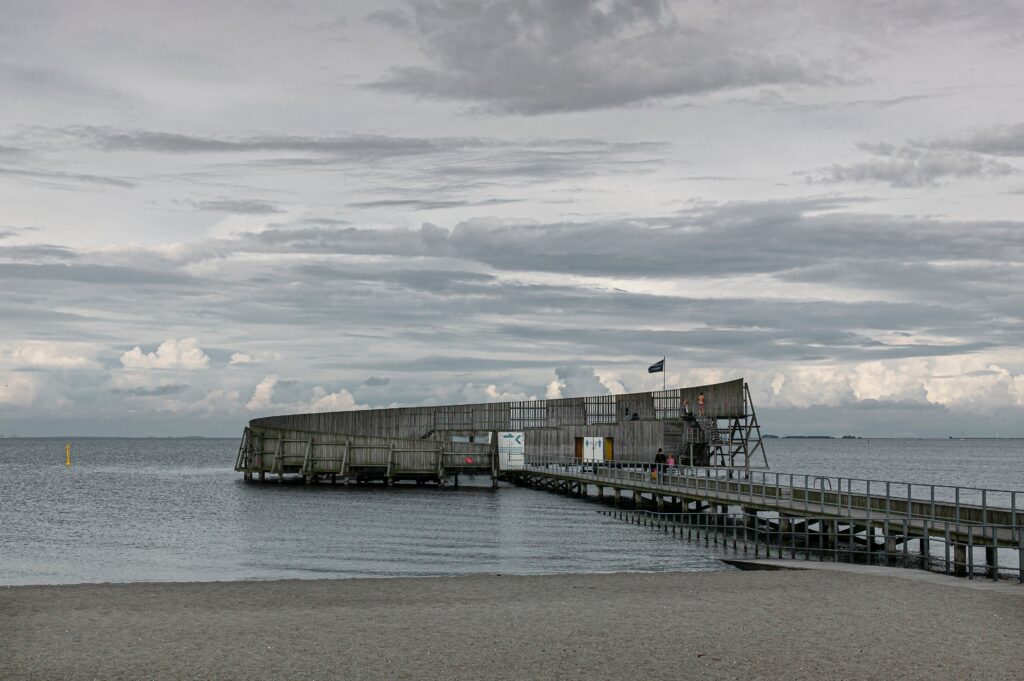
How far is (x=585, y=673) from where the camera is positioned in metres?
14.4

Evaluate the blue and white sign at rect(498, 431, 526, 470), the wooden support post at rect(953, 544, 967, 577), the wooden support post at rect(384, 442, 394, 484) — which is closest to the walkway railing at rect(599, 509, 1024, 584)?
the wooden support post at rect(953, 544, 967, 577)

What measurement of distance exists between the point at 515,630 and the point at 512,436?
63.1 meters

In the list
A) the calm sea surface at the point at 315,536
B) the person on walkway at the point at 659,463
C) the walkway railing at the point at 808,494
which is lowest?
the calm sea surface at the point at 315,536

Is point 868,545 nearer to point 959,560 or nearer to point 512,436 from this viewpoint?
point 959,560

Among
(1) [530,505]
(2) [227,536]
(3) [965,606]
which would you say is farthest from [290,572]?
(1) [530,505]

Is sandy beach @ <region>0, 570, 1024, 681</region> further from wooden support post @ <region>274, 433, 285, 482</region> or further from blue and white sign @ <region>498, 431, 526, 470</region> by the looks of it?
wooden support post @ <region>274, 433, 285, 482</region>

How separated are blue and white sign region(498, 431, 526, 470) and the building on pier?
0.25ft

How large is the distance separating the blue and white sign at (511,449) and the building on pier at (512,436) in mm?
75

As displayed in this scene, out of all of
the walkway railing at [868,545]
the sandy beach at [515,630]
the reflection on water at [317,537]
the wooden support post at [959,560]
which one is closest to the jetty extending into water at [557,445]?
the reflection on water at [317,537]

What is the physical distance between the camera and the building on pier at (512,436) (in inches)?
2721

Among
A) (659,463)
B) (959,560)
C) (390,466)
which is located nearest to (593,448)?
(390,466)

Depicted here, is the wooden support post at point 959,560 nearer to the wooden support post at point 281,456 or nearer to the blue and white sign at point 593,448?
the blue and white sign at point 593,448

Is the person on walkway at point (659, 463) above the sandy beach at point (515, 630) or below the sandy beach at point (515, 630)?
above

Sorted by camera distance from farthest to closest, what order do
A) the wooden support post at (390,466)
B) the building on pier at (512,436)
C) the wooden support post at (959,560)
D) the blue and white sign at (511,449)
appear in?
the blue and white sign at (511,449), the wooden support post at (390,466), the building on pier at (512,436), the wooden support post at (959,560)
